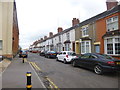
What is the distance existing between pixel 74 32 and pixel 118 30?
1013 cm

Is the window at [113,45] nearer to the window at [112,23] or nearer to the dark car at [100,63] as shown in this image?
the window at [112,23]

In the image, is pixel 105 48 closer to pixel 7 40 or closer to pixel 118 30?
pixel 118 30

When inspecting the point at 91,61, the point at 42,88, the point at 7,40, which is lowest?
the point at 42,88

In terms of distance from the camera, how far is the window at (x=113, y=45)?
12680mm

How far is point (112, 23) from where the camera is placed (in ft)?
44.0

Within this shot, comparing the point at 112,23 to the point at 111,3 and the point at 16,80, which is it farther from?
the point at 16,80

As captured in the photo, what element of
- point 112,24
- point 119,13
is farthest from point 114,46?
point 119,13

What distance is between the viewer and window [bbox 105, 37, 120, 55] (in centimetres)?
1268

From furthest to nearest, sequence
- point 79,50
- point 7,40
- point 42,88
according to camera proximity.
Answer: point 79,50 < point 7,40 < point 42,88

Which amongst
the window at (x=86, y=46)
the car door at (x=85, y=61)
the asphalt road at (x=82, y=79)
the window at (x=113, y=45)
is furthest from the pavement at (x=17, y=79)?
the window at (x=86, y=46)

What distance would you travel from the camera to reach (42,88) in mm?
5094

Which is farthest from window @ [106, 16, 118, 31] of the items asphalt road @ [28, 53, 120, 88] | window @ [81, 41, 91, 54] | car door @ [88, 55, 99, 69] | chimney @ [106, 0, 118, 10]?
asphalt road @ [28, 53, 120, 88]

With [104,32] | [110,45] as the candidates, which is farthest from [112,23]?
[110,45]

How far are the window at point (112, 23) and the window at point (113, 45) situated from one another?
4.43 feet
